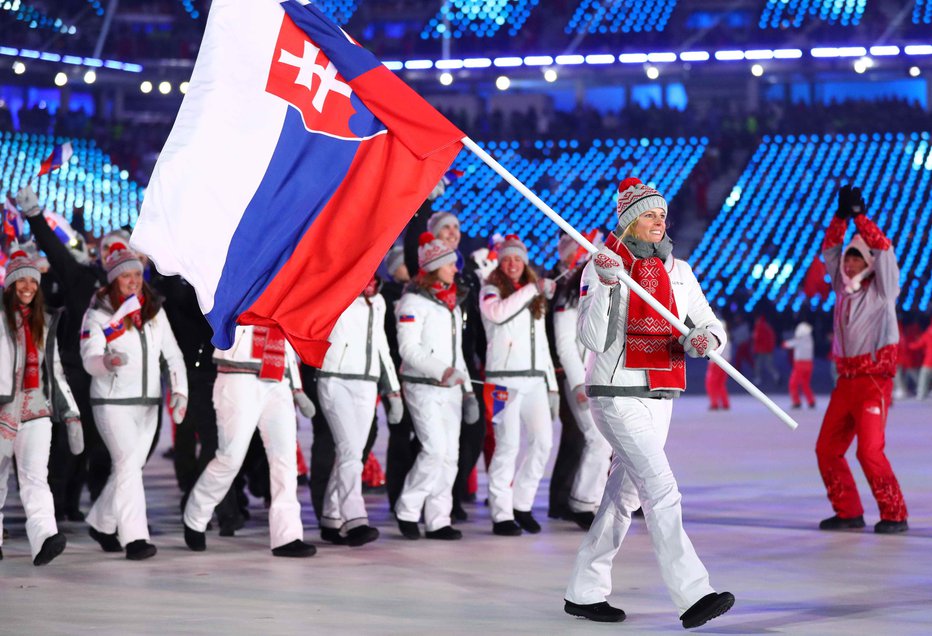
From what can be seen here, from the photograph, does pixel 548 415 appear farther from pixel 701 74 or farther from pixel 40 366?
pixel 701 74

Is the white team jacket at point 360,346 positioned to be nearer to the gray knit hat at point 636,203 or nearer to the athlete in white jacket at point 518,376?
the athlete in white jacket at point 518,376

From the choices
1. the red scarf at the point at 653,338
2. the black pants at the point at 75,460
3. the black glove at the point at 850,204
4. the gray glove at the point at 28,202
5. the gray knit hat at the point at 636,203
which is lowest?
the black pants at the point at 75,460

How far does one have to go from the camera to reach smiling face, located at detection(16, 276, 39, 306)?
8.73 m

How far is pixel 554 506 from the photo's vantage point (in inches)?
417

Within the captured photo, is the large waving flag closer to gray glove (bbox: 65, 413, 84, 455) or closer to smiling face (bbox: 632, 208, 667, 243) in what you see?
smiling face (bbox: 632, 208, 667, 243)

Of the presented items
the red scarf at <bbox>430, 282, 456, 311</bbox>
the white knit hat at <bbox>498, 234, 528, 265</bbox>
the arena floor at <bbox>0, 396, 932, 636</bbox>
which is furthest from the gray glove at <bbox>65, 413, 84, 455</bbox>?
the white knit hat at <bbox>498, 234, 528, 265</bbox>

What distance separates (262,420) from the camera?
894 centimetres

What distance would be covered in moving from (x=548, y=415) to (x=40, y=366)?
128 inches

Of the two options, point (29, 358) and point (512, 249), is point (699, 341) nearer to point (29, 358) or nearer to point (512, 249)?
point (512, 249)

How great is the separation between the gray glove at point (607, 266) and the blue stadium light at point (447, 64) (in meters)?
39.3

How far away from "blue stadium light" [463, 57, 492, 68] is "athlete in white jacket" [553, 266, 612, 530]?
35334 millimetres

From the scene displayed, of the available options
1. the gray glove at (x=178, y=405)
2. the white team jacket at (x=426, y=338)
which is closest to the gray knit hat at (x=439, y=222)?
the white team jacket at (x=426, y=338)

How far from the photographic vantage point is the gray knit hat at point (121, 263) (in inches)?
348

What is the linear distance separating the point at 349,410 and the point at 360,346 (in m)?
0.40
